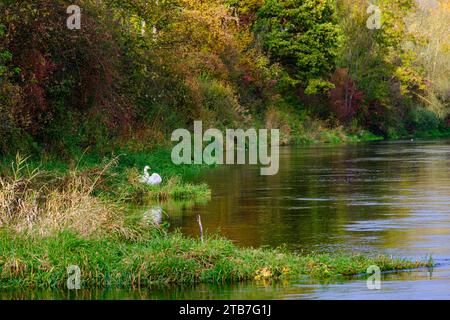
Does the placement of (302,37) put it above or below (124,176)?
above

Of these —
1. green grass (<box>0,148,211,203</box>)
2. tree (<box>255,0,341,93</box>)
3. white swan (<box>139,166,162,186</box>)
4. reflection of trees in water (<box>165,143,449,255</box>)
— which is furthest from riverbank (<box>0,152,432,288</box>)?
tree (<box>255,0,341,93</box>)

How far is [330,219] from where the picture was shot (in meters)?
22.1

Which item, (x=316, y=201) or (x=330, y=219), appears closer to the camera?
(x=330, y=219)

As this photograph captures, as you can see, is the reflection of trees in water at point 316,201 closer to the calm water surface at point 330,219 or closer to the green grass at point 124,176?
the calm water surface at point 330,219

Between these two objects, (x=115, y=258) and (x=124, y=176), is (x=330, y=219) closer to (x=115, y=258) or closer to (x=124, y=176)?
(x=124, y=176)

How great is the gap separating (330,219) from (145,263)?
826 centimetres

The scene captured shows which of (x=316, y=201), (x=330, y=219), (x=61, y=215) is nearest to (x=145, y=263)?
(x=61, y=215)

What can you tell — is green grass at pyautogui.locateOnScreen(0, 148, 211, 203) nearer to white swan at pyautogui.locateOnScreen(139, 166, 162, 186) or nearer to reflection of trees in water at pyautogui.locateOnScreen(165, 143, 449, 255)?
white swan at pyautogui.locateOnScreen(139, 166, 162, 186)

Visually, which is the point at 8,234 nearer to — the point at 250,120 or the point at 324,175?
the point at 324,175

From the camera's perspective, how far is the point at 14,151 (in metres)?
26.4

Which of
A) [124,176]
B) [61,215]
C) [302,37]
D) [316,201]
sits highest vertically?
[302,37]

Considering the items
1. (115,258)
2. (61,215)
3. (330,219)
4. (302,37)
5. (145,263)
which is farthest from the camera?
(302,37)

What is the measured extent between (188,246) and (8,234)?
9.08ft

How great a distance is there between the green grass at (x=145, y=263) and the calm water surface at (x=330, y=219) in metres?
0.39
